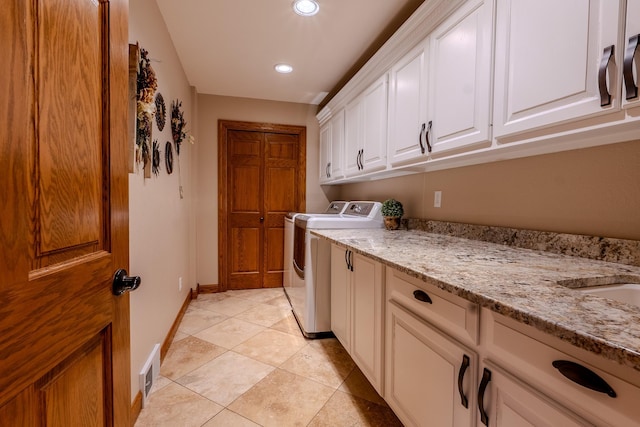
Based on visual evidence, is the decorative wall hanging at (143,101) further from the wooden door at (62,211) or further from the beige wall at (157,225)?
the wooden door at (62,211)

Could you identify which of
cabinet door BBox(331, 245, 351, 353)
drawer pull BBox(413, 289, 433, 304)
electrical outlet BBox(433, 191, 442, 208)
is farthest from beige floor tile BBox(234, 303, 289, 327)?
drawer pull BBox(413, 289, 433, 304)

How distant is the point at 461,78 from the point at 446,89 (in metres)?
0.10

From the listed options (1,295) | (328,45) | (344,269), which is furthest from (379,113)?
(1,295)

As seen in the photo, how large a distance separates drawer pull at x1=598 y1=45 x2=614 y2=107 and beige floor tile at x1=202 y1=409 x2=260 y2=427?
185cm

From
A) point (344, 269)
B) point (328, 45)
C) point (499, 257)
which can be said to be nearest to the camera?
point (499, 257)

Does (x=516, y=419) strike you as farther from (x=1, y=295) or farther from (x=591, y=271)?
(x=1, y=295)

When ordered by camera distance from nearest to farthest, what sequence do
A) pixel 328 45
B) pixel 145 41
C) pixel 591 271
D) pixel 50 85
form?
1. pixel 50 85
2. pixel 591 271
3. pixel 145 41
4. pixel 328 45

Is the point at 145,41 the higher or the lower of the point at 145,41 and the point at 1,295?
the higher

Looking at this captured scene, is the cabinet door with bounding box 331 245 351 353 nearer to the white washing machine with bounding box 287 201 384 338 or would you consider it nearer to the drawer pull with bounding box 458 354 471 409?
the white washing machine with bounding box 287 201 384 338

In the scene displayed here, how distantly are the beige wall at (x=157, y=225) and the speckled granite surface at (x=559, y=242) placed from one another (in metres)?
1.79

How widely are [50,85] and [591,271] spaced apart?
150 cm

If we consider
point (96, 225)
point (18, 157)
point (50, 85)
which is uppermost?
point (50, 85)

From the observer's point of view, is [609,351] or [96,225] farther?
[96,225]

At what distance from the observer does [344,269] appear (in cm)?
187
